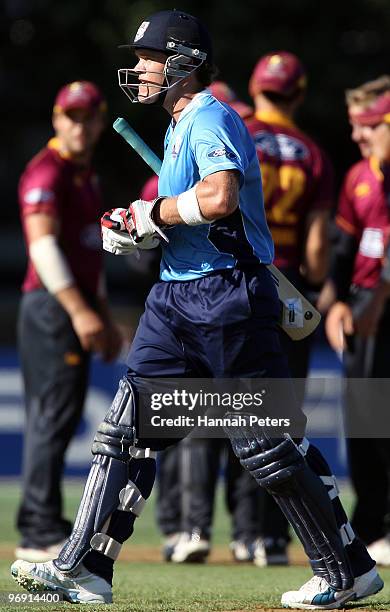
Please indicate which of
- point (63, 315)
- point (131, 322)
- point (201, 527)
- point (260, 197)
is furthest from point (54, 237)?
point (131, 322)

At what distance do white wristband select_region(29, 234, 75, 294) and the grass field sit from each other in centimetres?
154

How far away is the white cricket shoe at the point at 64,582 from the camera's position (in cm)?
529

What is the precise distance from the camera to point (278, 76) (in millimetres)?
7832

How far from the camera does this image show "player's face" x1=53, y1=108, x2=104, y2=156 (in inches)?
326

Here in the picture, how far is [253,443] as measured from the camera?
5371 mm

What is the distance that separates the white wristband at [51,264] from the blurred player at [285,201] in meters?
1.18

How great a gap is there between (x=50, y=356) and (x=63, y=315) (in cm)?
24

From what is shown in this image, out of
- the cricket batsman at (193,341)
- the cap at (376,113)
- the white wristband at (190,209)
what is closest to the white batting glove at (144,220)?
the cricket batsman at (193,341)

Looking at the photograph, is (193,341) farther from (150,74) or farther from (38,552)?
(38,552)

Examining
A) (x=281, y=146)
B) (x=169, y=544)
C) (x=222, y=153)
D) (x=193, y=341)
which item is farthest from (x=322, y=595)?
(x=281, y=146)

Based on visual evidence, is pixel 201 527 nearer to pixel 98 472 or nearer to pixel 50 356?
pixel 50 356

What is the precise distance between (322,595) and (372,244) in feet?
10.1

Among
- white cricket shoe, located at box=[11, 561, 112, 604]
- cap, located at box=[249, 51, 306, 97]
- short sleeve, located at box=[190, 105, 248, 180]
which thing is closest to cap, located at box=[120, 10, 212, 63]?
short sleeve, located at box=[190, 105, 248, 180]

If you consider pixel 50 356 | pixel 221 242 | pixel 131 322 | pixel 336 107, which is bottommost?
pixel 131 322
